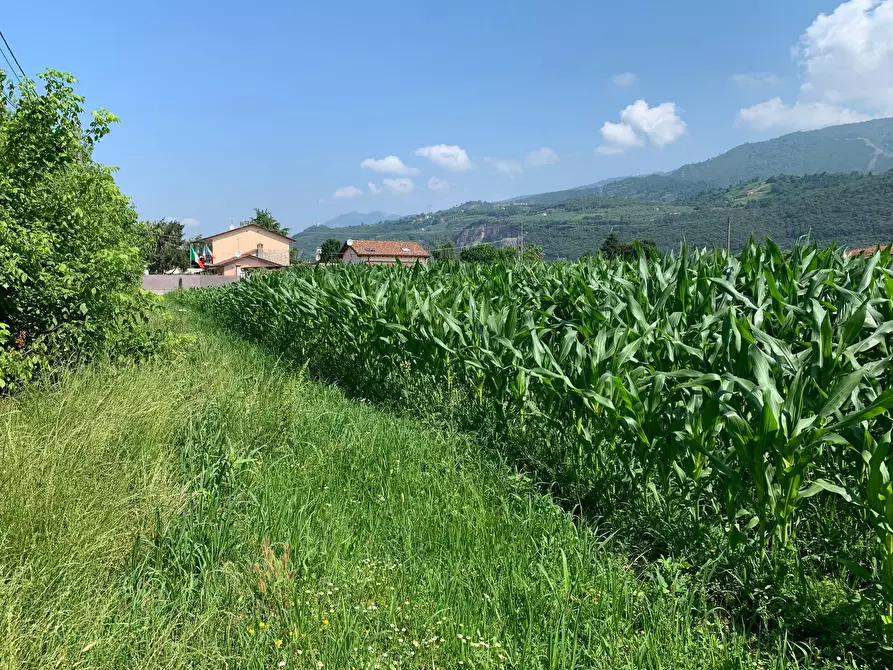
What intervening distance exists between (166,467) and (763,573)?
3219mm

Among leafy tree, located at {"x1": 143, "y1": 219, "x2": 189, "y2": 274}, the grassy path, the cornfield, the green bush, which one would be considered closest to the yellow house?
leafy tree, located at {"x1": 143, "y1": 219, "x2": 189, "y2": 274}

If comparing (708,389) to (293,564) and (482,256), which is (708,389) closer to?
(293,564)

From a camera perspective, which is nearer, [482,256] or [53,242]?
[53,242]

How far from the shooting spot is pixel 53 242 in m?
5.46

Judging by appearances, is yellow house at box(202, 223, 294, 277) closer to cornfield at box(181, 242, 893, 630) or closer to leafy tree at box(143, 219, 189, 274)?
leafy tree at box(143, 219, 189, 274)

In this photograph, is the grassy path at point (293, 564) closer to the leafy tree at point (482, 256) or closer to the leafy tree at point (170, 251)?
the leafy tree at point (482, 256)


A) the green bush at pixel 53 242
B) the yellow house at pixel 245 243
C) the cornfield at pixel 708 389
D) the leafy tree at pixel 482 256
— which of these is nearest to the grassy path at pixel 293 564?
the cornfield at pixel 708 389

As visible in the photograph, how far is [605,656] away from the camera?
210 cm

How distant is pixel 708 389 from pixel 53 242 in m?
5.82

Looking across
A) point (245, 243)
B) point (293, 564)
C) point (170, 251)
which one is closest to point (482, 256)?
point (293, 564)

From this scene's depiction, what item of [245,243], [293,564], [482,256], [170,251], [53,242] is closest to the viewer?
[293,564]

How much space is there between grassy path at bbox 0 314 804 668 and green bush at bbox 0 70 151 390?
1.53m

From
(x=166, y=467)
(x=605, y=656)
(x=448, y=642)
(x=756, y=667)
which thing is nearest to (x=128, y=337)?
(x=166, y=467)

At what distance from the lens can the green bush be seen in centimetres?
499
